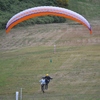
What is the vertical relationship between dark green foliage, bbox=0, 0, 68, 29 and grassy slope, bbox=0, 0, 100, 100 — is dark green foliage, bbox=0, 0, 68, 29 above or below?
above

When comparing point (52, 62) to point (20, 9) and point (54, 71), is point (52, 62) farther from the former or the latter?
point (20, 9)

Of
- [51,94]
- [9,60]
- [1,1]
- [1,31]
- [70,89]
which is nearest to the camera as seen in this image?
[51,94]

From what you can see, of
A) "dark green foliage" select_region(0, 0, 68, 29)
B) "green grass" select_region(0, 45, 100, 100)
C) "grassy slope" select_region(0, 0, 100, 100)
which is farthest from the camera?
"dark green foliage" select_region(0, 0, 68, 29)

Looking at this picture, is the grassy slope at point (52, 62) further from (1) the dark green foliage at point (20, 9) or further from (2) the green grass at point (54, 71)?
(1) the dark green foliage at point (20, 9)

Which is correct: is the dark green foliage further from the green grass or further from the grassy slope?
the green grass

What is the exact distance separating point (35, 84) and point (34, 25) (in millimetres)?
19387

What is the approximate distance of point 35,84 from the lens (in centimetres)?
1725

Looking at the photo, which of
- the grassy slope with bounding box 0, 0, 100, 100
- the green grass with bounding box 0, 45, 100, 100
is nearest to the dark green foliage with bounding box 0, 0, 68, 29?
the grassy slope with bounding box 0, 0, 100, 100

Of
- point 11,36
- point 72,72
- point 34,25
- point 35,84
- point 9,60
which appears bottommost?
point 35,84

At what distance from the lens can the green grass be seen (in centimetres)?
1565

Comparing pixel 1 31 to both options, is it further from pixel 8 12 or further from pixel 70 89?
pixel 70 89

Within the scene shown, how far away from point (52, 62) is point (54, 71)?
2.23m

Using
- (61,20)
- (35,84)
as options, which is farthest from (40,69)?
(61,20)

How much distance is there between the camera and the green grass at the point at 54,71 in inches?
616
